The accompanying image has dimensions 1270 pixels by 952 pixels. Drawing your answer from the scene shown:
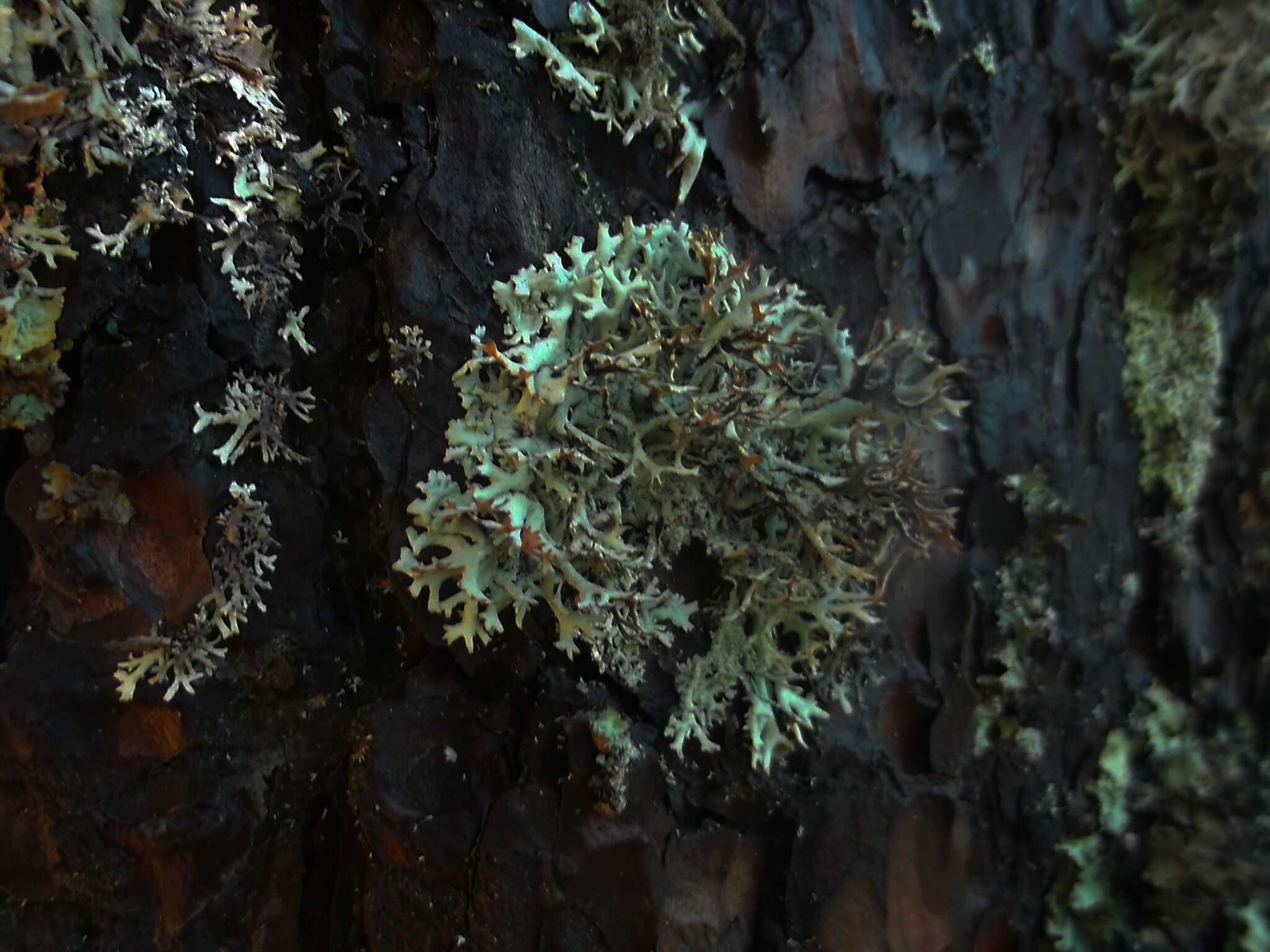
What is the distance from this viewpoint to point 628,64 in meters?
1.65

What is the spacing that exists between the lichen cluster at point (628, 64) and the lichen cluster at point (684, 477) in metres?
0.23

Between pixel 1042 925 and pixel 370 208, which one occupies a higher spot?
pixel 370 208

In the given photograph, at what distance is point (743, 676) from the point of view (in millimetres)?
1666

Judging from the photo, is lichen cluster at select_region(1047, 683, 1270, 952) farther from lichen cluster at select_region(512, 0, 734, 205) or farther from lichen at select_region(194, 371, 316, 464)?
lichen at select_region(194, 371, 316, 464)

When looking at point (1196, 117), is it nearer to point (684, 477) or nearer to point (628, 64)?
Answer: point (628, 64)

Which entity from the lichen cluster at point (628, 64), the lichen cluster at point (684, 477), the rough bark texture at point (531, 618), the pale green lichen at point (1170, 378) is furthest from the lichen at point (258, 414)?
the pale green lichen at point (1170, 378)

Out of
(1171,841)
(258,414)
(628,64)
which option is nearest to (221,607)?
(258,414)

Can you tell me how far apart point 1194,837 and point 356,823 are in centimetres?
177

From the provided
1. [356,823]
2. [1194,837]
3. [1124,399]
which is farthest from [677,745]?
[1124,399]

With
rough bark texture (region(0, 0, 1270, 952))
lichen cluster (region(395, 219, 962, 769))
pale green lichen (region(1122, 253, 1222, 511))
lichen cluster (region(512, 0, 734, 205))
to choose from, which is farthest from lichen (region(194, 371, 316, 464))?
pale green lichen (region(1122, 253, 1222, 511))

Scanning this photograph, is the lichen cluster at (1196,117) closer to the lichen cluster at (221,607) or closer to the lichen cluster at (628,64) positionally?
the lichen cluster at (628,64)

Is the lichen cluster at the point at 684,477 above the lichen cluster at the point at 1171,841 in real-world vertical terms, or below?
above

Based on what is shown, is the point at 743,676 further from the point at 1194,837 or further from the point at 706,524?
the point at 1194,837

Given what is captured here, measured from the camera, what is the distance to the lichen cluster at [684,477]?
1.50 metres
